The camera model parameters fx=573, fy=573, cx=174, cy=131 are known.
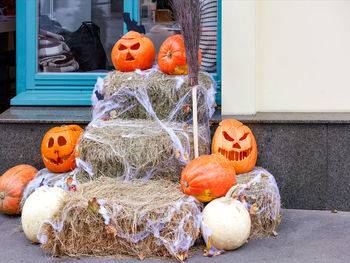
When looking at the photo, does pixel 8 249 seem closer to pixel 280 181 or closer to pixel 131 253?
pixel 131 253

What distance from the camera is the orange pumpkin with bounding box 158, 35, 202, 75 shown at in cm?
509

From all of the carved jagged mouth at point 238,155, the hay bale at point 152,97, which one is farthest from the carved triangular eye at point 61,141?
the carved jagged mouth at point 238,155

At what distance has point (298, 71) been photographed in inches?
221

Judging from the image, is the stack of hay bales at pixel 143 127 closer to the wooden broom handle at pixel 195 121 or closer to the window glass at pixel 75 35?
the wooden broom handle at pixel 195 121

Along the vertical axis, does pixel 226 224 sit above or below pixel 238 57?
below

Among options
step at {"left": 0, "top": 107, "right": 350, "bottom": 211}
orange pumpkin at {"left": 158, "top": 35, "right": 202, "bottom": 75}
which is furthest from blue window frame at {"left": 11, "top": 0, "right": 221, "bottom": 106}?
step at {"left": 0, "top": 107, "right": 350, "bottom": 211}

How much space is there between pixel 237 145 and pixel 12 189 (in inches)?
77.9

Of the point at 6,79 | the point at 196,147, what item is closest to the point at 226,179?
the point at 196,147

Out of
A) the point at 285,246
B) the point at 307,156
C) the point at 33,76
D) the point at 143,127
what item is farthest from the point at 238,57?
the point at 33,76

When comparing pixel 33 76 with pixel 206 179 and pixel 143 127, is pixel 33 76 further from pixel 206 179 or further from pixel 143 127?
pixel 206 179

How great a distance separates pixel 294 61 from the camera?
5617 mm

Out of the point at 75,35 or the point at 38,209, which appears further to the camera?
the point at 75,35

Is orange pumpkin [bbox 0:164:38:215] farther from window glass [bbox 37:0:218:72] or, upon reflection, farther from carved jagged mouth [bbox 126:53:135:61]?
window glass [bbox 37:0:218:72]

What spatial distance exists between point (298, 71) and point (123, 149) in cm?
207
